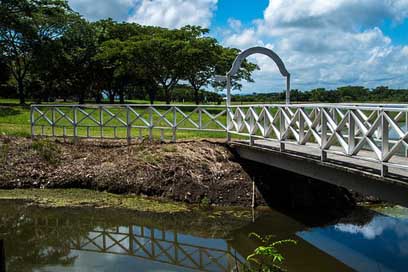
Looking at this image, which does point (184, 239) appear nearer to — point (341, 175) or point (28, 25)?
point (341, 175)

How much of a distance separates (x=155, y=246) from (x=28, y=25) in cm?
2760

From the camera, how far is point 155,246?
375 inches

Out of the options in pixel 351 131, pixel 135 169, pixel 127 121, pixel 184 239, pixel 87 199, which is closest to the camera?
pixel 351 131

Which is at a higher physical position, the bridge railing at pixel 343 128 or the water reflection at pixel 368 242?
the bridge railing at pixel 343 128

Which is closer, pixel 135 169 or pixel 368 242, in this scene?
pixel 368 242

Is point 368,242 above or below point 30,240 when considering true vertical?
above

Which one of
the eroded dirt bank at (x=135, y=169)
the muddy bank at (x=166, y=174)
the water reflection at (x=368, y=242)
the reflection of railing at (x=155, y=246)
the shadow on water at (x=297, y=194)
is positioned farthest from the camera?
the eroded dirt bank at (x=135, y=169)

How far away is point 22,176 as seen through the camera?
45.9ft

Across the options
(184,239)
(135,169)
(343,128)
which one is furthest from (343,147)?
(135,169)

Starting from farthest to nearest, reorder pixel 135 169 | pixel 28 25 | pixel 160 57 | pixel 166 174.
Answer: pixel 160 57 → pixel 28 25 → pixel 135 169 → pixel 166 174

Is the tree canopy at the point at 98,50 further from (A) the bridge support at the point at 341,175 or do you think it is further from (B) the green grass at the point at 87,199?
(A) the bridge support at the point at 341,175

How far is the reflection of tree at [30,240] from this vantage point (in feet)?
27.6

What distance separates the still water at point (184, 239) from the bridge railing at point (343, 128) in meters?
1.90

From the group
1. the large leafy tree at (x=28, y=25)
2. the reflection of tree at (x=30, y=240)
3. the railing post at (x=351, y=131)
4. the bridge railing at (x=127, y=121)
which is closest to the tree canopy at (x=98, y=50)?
the large leafy tree at (x=28, y=25)
